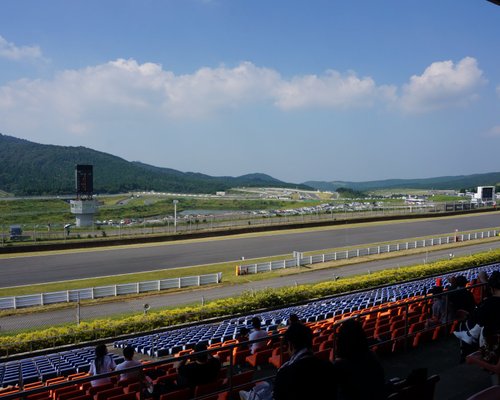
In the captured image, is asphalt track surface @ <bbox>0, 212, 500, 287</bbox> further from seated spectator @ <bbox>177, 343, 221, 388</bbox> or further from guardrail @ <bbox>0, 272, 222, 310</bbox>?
seated spectator @ <bbox>177, 343, 221, 388</bbox>

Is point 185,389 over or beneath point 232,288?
over

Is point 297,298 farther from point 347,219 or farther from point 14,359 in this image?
point 347,219

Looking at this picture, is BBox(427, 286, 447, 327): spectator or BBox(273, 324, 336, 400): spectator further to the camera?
BBox(427, 286, 447, 327): spectator

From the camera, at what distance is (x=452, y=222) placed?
5825cm

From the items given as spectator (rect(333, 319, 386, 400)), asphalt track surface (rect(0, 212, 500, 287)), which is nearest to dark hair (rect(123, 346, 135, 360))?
spectator (rect(333, 319, 386, 400))

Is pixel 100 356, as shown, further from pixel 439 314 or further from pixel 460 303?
pixel 460 303

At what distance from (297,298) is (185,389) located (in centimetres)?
1707

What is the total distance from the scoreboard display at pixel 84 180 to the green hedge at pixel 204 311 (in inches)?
1660

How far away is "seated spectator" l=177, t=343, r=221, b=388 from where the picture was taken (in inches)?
190

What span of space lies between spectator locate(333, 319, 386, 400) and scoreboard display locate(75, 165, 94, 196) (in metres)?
58.1

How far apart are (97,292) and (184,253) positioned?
14.1 m

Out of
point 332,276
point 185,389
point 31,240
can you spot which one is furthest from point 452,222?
point 185,389

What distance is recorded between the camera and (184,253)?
36.4m

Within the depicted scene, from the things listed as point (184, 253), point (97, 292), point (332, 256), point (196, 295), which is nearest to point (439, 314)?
point (196, 295)
